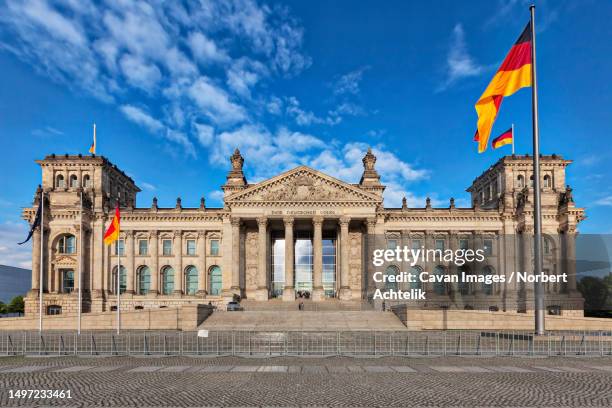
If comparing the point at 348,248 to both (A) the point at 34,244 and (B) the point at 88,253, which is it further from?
(A) the point at 34,244

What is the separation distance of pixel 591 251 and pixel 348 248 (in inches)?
1496

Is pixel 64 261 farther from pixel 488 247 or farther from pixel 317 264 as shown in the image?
pixel 488 247

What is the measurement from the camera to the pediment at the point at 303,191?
65062 mm

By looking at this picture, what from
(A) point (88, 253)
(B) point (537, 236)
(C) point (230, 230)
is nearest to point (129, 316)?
(C) point (230, 230)

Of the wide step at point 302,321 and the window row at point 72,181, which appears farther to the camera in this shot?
the window row at point 72,181

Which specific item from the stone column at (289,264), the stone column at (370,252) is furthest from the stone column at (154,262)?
the stone column at (370,252)

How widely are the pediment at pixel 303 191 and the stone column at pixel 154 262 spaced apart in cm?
1485

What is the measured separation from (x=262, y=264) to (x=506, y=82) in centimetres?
4249

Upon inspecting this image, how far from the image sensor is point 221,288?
71.9 m

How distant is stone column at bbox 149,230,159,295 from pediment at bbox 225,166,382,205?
14846 mm

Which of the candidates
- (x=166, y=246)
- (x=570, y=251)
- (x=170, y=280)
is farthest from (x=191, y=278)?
(x=570, y=251)

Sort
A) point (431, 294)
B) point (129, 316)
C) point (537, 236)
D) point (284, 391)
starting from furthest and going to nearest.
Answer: point (431, 294), point (129, 316), point (537, 236), point (284, 391)

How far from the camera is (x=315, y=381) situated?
15281 mm

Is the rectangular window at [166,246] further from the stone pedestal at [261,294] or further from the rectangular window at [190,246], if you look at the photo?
the stone pedestal at [261,294]
